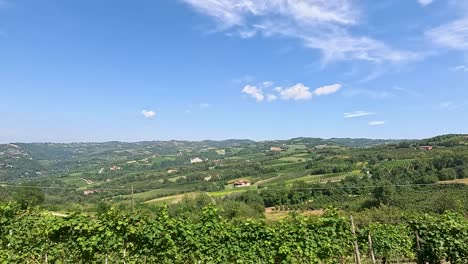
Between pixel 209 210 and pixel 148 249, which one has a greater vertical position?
pixel 209 210

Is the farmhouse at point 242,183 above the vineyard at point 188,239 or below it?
below

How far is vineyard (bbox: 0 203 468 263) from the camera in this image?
1075 cm

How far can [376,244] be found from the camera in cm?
1889

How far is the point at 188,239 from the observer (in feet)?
35.2

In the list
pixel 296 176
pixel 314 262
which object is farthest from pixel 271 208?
pixel 314 262

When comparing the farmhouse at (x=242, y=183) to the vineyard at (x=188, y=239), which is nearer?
the vineyard at (x=188, y=239)

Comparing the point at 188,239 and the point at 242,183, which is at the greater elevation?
the point at 188,239

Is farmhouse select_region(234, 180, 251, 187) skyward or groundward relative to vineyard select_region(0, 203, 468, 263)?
groundward

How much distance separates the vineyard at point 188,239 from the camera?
35.3 ft

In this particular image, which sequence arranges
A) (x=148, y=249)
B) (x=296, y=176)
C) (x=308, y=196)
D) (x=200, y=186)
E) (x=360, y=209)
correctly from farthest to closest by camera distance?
(x=200, y=186) → (x=296, y=176) → (x=308, y=196) → (x=360, y=209) → (x=148, y=249)

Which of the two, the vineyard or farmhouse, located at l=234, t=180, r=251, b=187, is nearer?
the vineyard

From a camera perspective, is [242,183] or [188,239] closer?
[188,239]

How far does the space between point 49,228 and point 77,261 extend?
136 cm

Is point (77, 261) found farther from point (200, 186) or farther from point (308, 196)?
point (200, 186)
